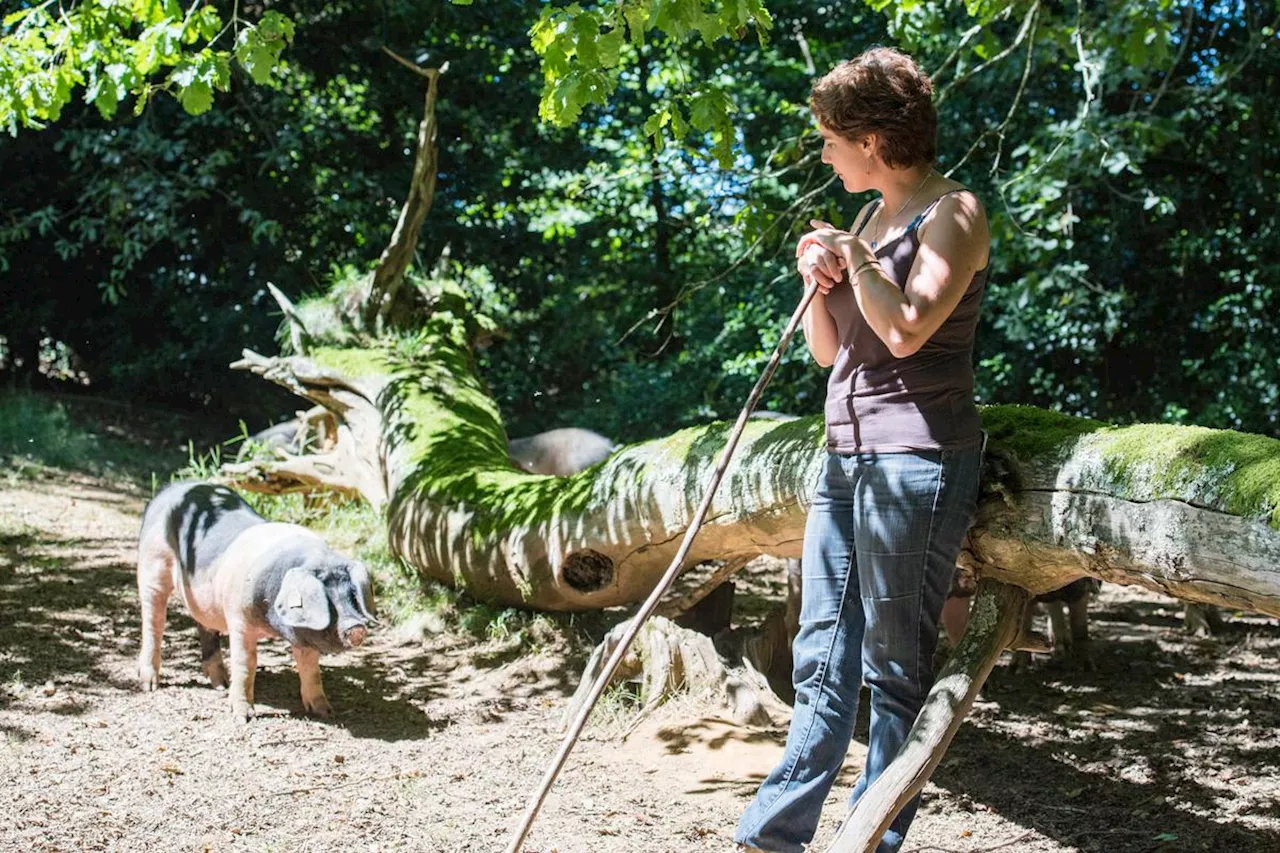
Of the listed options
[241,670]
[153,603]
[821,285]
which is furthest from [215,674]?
[821,285]

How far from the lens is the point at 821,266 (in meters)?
3.10

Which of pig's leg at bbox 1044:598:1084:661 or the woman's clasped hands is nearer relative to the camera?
the woman's clasped hands

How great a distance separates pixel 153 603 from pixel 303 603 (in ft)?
3.89

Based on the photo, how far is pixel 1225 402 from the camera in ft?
33.7

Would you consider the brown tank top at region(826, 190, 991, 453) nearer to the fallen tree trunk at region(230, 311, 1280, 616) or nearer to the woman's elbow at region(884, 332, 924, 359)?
the woman's elbow at region(884, 332, 924, 359)

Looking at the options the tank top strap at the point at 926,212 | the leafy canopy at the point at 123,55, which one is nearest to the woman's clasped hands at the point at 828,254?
the tank top strap at the point at 926,212

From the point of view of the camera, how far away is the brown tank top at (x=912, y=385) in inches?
118

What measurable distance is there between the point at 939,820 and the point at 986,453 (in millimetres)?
1523

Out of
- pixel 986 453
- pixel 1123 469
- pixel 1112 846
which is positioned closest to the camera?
pixel 1123 469

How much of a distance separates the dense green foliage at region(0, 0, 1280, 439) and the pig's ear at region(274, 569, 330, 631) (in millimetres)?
4939

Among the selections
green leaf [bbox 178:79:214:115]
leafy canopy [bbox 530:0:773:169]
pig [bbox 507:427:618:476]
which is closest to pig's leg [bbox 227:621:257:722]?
green leaf [bbox 178:79:214:115]

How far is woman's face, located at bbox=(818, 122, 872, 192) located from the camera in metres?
3.08

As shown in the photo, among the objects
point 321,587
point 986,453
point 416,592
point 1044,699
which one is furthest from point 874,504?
point 416,592

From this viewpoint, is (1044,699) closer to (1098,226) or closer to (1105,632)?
(1105,632)
